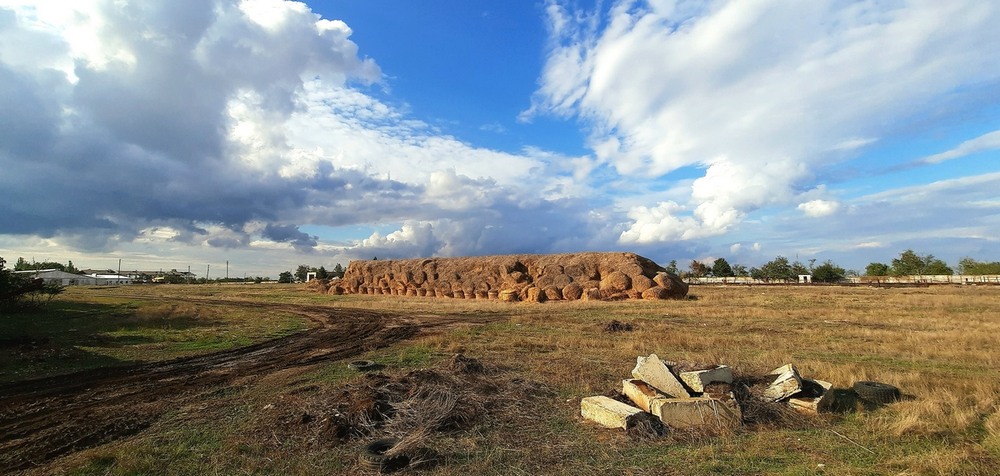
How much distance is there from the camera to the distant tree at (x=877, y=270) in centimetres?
9681

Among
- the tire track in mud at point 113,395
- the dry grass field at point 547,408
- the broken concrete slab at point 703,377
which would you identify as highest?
the broken concrete slab at point 703,377

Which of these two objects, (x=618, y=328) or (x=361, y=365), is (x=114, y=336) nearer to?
(x=361, y=365)

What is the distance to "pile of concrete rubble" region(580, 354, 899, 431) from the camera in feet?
24.5

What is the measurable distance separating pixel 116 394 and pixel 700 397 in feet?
38.6

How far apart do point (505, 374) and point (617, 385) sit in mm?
2643

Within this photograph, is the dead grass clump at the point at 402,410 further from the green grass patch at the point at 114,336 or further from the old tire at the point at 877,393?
the green grass patch at the point at 114,336

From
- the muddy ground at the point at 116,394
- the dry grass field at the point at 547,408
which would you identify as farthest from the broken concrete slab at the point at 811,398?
the muddy ground at the point at 116,394

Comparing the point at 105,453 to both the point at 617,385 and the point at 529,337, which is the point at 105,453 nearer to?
the point at 617,385

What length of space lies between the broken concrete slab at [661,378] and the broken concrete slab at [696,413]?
68 centimetres

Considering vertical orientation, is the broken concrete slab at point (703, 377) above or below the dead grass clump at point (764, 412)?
above

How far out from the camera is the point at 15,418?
8141 mm

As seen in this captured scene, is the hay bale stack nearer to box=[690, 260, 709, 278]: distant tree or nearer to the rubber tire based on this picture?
the rubber tire

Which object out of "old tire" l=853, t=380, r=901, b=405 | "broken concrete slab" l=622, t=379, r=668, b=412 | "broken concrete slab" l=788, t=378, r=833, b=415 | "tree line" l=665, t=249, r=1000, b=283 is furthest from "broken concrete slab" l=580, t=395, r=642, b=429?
"tree line" l=665, t=249, r=1000, b=283

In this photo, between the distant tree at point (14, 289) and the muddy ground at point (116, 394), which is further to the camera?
the distant tree at point (14, 289)
